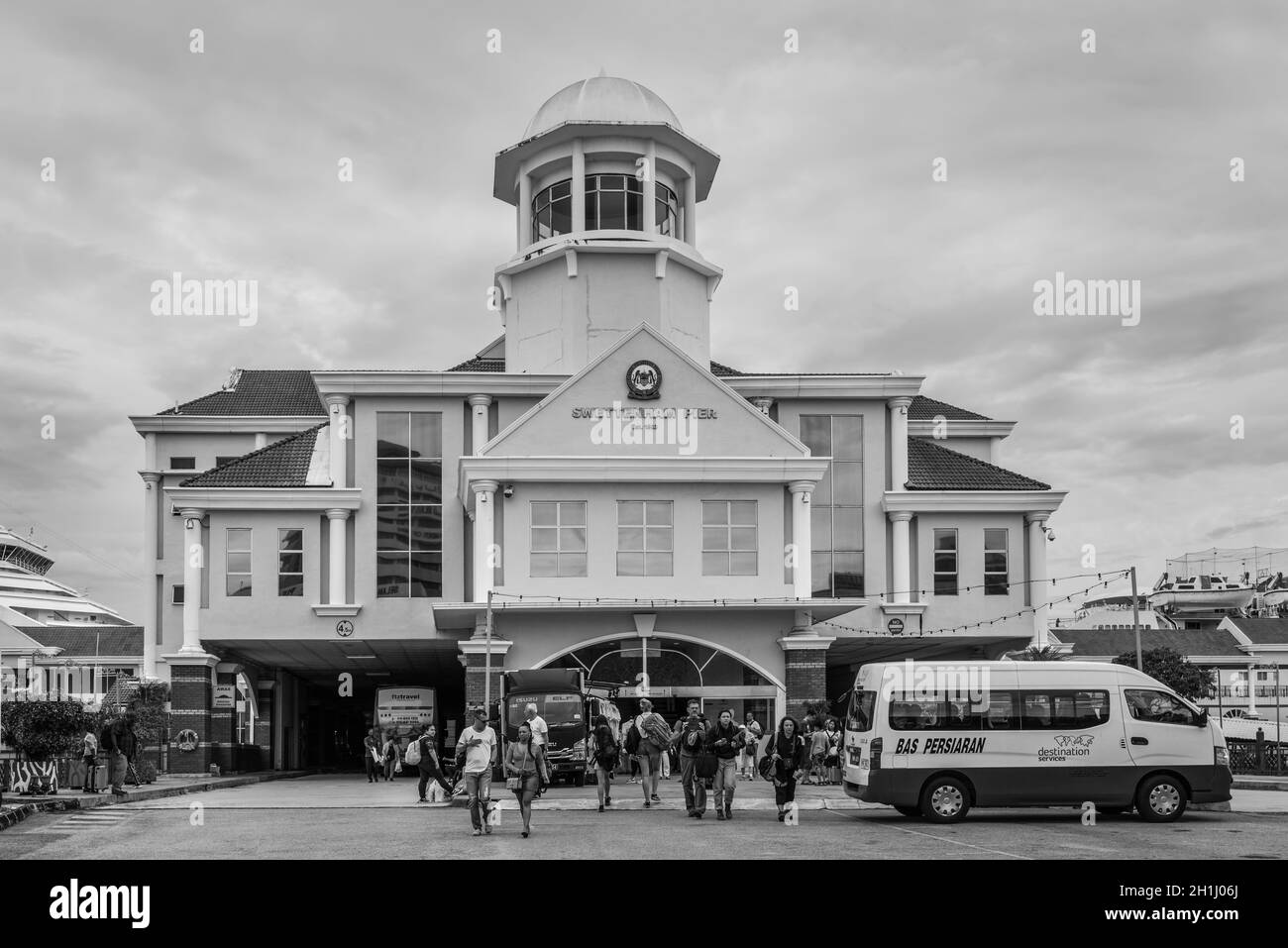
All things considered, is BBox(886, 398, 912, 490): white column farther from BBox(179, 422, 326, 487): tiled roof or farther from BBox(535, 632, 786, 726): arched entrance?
BBox(179, 422, 326, 487): tiled roof

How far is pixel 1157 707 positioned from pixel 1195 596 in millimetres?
138940

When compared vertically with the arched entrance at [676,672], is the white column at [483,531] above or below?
above

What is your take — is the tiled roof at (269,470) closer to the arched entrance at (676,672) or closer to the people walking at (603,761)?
the arched entrance at (676,672)

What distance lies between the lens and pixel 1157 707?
2381 cm

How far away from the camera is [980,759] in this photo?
76.7ft

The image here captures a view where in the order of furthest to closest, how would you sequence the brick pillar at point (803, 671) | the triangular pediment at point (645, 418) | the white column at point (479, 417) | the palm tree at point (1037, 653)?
the palm tree at point (1037, 653), the white column at point (479, 417), the triangular pediment at point (645, 418), the brick pillar at point (803, 671)

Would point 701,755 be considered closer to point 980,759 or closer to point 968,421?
point 980,759

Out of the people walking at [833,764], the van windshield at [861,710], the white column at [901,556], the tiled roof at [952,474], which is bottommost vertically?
the people walking at [833,764]

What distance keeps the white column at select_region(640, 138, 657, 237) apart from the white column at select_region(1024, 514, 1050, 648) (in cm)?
1570

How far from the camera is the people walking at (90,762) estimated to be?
101ft

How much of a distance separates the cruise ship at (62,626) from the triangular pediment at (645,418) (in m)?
72.1

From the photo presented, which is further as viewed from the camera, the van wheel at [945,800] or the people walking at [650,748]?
the people walking at [650,748]

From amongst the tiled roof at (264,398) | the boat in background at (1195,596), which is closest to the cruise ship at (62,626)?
the tiled roof at (264,398)

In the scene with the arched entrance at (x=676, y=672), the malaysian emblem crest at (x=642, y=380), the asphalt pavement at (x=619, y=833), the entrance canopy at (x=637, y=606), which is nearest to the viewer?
the asphalt pavement at (x=619, y=833)
